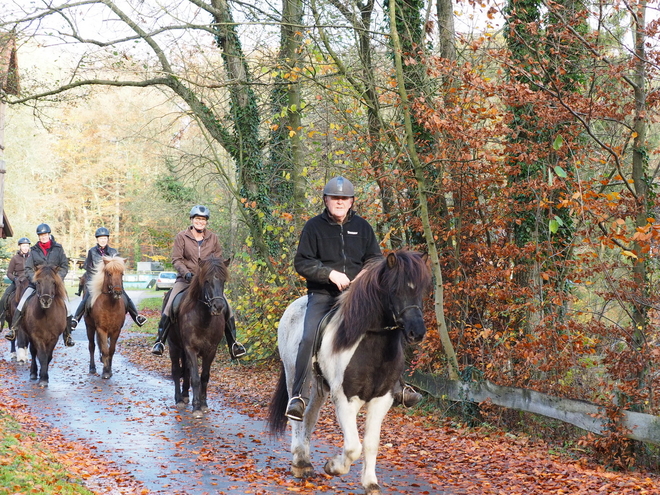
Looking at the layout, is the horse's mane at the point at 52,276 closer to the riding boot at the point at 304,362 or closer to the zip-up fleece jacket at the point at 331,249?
the zip-up fleece jacket at the point at 331,249

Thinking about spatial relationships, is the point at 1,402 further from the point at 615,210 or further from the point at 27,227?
the point at 27,227

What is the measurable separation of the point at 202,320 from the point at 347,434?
5378 millimetres

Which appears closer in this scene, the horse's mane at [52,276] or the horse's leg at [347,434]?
the horse's leg at [347,434]

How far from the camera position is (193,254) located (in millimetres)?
11797

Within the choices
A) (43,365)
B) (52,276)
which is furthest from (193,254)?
(43,365)

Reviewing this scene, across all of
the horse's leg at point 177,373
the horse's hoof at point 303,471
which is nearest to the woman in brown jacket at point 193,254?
Result: the horse's leg at point 177,373

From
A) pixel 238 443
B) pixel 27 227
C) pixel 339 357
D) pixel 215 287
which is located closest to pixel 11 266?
pixel 215 287

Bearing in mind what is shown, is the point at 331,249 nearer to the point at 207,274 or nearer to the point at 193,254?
the point at 207,274

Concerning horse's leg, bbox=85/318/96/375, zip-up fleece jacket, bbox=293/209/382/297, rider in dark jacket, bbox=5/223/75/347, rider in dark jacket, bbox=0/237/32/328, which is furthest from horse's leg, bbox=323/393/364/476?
rider in dark jacket, bbox=0/237/32/328

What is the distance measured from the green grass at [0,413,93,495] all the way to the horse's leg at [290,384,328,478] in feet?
6.42

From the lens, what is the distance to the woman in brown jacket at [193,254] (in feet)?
38.2

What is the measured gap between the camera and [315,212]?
593 inches

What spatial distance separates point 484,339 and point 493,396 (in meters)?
0.90

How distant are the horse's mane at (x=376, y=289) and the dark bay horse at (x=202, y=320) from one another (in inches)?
178
